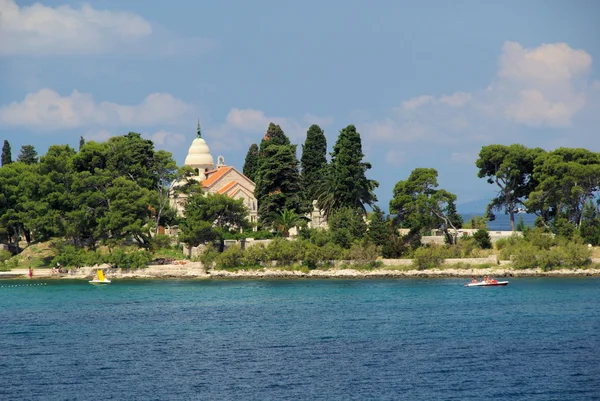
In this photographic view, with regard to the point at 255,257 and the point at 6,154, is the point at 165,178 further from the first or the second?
the point at 6,154

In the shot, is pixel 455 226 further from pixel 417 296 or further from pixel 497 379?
pixel 497 379

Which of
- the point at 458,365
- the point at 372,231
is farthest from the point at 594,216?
the point at 458,365

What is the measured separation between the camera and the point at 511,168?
67.9 metres

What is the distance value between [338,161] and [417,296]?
21.7m

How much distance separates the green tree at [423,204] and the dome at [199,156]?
27.5m

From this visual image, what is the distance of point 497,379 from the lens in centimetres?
2738

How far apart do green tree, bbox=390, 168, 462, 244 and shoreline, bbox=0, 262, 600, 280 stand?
4674 mm

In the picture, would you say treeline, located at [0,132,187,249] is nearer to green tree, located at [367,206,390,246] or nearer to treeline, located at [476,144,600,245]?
green tree, located at [367,206,390,246]

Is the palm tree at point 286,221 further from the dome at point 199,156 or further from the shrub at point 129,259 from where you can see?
the dome at point 199,156

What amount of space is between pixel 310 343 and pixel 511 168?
3771 centimetres

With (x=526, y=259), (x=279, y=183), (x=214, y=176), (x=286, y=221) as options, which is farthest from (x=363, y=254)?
(x=214, y=176)

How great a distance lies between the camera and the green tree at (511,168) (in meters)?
67.8

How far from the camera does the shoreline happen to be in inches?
2320

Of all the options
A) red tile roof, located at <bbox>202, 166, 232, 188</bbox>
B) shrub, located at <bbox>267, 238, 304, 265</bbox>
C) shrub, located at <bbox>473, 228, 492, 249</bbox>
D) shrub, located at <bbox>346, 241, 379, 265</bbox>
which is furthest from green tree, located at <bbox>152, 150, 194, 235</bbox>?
shrub, located at <bbox>473, 228, 492, 249</bbox>
